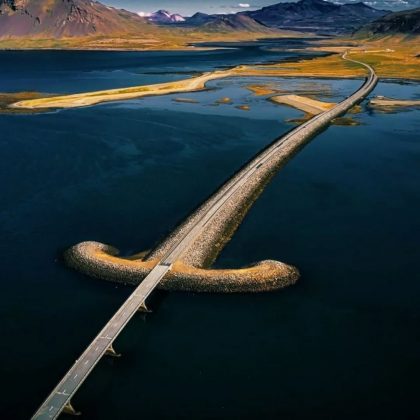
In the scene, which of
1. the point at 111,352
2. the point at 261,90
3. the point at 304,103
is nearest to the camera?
the point at 111,352

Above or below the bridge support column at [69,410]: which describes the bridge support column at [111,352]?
above

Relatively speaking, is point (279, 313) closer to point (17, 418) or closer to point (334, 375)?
point (334, 375)

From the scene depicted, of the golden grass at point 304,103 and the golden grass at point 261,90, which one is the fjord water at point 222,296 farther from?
the golden grass at point 261,90

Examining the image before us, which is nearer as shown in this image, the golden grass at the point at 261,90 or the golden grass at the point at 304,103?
the golden grass at the point at 304,103

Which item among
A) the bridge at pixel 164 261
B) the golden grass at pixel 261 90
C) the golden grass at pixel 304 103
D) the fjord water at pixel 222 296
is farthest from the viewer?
the golden grass at pixel 261 90

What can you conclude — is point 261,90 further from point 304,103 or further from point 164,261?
point 164,261

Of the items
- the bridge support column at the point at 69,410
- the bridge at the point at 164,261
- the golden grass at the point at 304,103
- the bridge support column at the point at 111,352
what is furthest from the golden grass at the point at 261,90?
the bridge support column at the point at 69,410

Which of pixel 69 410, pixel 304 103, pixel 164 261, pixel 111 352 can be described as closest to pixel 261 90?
pixel 304 103
